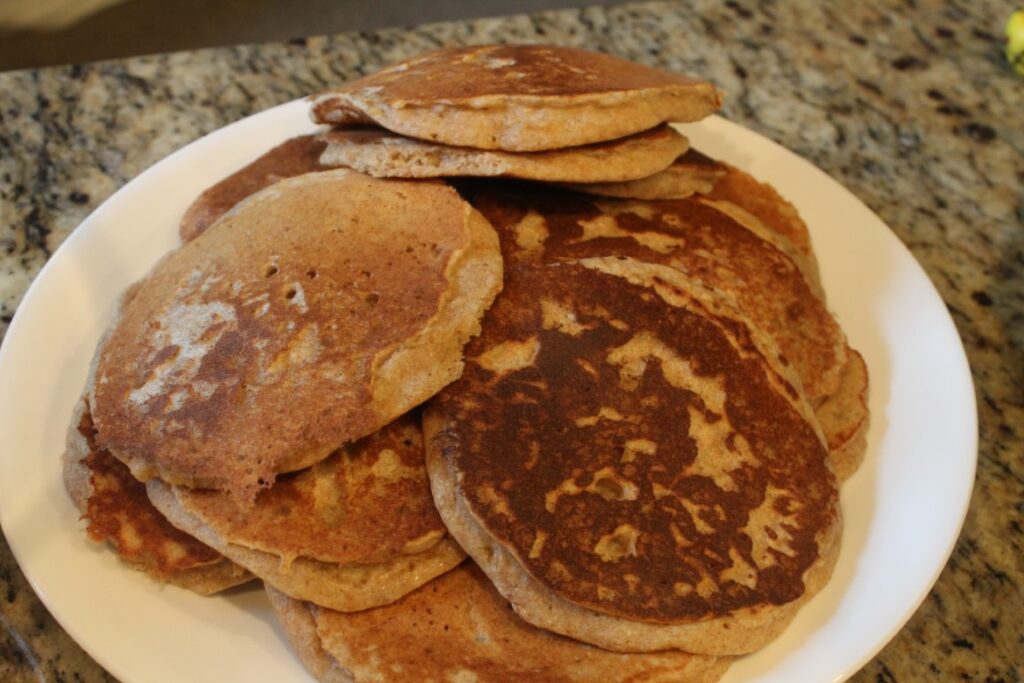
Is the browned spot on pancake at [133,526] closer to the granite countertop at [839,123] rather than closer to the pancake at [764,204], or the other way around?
the granite countertop at [839,123]

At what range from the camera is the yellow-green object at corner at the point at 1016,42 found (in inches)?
125

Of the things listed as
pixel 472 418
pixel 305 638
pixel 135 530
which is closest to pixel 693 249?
pixel 472 418

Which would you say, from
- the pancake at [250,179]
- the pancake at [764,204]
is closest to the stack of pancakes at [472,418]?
the pancake at [250,179]

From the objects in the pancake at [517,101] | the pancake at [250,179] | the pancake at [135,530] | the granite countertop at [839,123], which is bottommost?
the granite countertop at [839,123]

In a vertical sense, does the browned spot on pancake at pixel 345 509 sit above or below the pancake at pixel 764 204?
above

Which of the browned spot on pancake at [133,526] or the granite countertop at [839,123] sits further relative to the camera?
the granite countertop at [839,123]

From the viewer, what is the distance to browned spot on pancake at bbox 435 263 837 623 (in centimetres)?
152

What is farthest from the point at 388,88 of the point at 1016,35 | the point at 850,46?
the point at 1016,35

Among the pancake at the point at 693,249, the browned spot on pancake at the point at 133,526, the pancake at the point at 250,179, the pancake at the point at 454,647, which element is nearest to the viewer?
the pancake at the point at 454,647

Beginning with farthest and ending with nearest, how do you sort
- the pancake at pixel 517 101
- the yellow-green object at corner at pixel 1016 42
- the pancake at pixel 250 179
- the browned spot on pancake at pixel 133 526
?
the yellow-green object at corner at pixel 1016 42
the pancake at pixel 250 179
the pancake at pixel 517 101
the browned spot on pancake at pixel 133 526

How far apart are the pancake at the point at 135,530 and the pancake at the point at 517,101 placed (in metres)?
0.84

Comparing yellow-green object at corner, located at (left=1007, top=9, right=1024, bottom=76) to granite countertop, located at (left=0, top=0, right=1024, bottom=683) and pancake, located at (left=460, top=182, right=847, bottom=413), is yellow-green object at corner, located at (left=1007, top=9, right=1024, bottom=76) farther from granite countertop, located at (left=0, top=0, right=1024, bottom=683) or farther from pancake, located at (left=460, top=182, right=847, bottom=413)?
pancake, located at (left=460, top=182, right=847, bottom=413)

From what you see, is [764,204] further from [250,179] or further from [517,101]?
Answer: [250,179]

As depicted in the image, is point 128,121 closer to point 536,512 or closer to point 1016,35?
point 536,512
